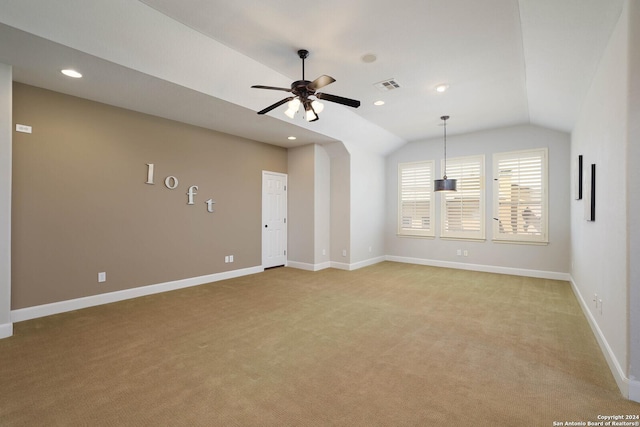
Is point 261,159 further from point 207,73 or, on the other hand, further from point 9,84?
point 9,84

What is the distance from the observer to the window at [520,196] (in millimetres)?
6008

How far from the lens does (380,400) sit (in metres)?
2.15

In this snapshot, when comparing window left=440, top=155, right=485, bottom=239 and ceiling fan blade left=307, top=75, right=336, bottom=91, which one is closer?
ceiling fan blade left=307, top=75, right=336, bottom=91

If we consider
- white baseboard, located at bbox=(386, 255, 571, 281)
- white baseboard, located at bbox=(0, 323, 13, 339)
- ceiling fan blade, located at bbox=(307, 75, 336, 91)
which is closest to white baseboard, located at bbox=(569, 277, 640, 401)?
white baseboard, located at bbox=(386, 255, 571, 281)

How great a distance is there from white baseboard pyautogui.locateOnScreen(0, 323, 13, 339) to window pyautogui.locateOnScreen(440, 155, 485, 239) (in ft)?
24.4

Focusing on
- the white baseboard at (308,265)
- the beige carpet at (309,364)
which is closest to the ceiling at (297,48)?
the beige carpet at (309,364)

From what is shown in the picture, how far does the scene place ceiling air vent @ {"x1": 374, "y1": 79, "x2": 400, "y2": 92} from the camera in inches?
166

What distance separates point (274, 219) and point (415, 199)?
11.8 feet

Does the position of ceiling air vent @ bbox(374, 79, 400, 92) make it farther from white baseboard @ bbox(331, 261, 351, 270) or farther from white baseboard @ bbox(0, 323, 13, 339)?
white baseboard @ bbox(0, 323, 13, 339)

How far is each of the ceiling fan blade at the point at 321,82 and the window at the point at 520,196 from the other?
516cm

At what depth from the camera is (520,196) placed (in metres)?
6.21

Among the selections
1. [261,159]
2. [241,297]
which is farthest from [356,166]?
[241,297]

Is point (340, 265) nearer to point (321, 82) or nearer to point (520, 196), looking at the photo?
point (520, 196)

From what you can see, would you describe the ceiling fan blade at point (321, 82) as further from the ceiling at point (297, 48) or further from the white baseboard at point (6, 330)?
the white baseboard at point (6, 330)
